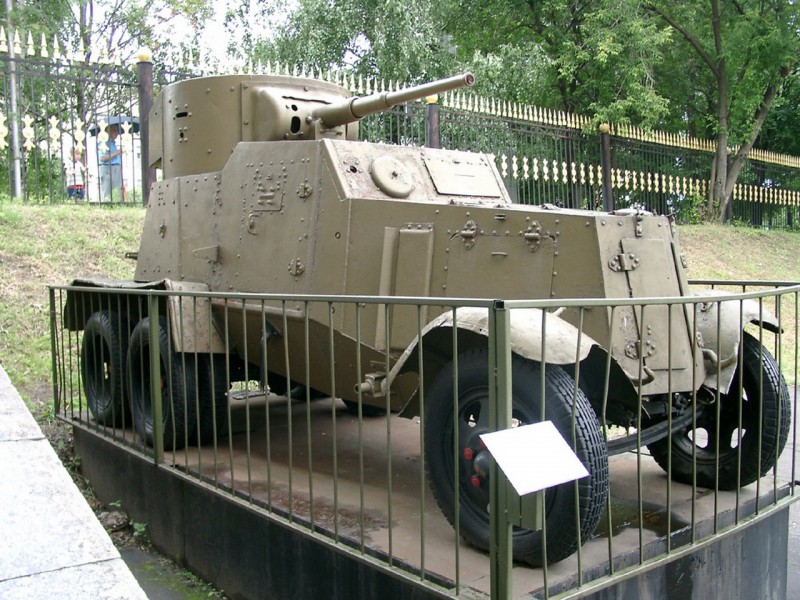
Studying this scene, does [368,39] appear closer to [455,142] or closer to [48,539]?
[455,142]

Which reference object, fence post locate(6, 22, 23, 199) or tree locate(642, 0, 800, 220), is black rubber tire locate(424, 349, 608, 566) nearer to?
fence post locate(6, 22, 23, 199)

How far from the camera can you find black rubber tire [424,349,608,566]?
10.1 feet

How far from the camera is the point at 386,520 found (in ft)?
12.5

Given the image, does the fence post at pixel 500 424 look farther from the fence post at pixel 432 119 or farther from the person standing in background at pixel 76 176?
the fence post at pixel 432 119

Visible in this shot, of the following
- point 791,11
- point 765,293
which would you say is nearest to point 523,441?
point 765,293

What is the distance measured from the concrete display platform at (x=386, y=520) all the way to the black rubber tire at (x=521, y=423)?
10cm

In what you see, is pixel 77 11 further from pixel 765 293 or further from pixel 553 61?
pixel 765 293

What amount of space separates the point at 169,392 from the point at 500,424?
316 cm

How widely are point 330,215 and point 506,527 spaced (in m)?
2.48

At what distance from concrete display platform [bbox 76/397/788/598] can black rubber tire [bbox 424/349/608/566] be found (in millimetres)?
100

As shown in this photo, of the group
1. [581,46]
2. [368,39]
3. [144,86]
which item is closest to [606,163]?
[581,46]

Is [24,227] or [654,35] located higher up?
[654,35]

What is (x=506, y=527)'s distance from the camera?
8.79ft

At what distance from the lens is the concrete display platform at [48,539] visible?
2209 mm
